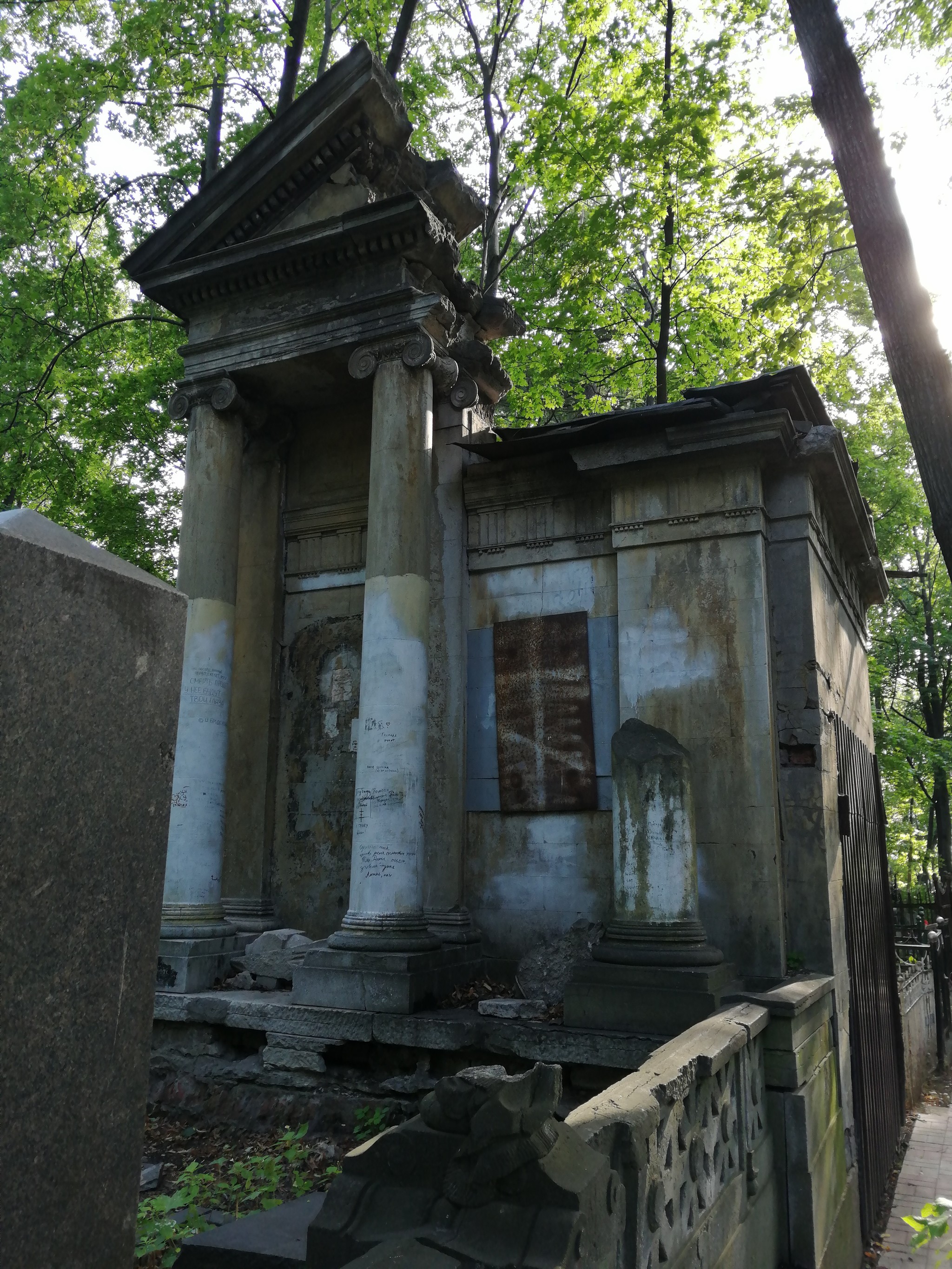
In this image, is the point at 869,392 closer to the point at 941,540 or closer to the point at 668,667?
the point at 668,667

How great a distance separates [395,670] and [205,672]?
7.40 feet

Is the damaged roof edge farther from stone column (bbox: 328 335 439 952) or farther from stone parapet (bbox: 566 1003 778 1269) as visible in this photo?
stone parapet (bbox: 566 1003 778 1269)

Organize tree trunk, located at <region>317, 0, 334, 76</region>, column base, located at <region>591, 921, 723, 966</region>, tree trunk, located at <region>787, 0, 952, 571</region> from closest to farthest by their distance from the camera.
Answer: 1. tree trunk, located at <region>787, 0, 952, 571</region>
2. column base, located at <region>591, 921, 723, 966</region>
3. tree trunk, located at <region>317, 0, 334, 76</region>

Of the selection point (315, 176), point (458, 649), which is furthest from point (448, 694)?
point (315, 176)

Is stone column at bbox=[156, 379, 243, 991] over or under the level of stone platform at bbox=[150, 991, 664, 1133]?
over

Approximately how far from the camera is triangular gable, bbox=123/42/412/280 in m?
9.48

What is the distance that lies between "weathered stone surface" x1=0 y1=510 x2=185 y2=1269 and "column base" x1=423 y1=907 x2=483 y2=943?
667 cm

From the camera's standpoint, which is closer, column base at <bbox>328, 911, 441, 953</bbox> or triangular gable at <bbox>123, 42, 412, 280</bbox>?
column base at <bbox>328, 911, 441, 953</bbox>

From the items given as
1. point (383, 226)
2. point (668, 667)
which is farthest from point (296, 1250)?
point (383, 226)

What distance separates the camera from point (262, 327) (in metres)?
9.88

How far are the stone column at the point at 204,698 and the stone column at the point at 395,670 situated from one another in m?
1.55

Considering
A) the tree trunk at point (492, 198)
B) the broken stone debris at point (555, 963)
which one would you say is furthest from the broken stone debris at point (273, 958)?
the tree trunk at point (492, 198)

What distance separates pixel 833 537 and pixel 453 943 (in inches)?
231

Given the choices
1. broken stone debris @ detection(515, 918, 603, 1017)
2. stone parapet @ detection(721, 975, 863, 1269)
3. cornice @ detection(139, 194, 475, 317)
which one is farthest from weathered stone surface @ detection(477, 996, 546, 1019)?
cornice @ detection(139, 194, 475, 317)
